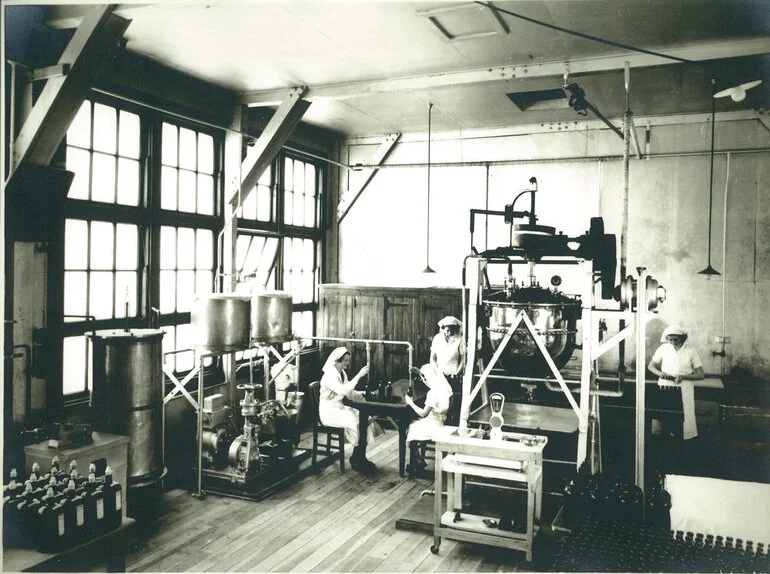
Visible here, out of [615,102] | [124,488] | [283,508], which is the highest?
[615,102]

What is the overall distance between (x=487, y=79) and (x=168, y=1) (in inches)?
130

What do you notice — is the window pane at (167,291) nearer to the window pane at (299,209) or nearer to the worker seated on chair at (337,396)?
the worker seated on chair at (337,396)

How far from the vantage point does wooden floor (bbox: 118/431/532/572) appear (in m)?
4.81

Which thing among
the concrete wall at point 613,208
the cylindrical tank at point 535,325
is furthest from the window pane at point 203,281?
the cylindrical tank at point 535,325

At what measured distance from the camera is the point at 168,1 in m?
4.79

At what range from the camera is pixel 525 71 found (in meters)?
6.44

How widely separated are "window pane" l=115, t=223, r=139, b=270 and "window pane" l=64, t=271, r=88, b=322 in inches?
18.4

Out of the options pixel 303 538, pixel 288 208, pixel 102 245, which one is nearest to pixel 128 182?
pixel 102 245

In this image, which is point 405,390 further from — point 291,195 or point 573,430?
point 291,195

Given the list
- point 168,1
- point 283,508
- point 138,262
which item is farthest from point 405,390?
point 168,1

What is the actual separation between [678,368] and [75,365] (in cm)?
689

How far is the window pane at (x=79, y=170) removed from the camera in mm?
5777

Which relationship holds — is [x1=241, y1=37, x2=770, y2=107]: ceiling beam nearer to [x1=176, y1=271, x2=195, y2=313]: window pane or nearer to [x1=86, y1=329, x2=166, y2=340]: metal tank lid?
[x1=176, y1=271, x2=195, y2=313]: window pane

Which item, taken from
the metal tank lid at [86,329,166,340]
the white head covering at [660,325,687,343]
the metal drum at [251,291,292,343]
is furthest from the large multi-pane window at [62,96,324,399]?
the white head covering at [660,325,687,343]
